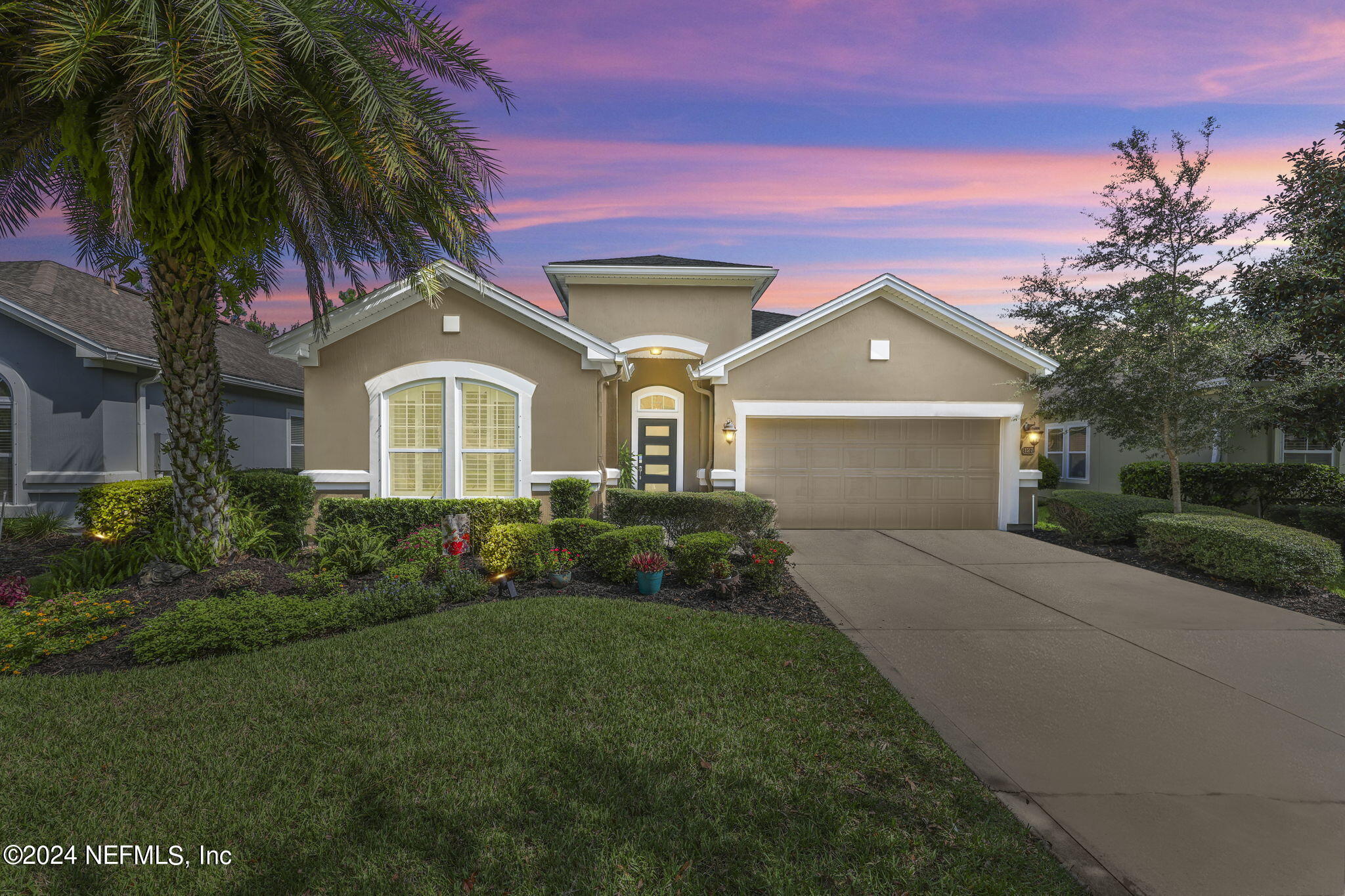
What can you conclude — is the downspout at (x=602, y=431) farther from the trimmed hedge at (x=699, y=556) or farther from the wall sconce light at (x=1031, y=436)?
the wall sconce light at (x=1031, y=436)

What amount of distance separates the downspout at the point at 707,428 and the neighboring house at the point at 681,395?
0.13 meters

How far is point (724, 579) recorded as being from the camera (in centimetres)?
731

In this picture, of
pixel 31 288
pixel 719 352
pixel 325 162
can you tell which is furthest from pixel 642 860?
pixel 31 288

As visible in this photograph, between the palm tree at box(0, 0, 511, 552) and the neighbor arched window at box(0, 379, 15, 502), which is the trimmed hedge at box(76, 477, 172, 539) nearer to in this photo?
the palm tree at box(0, 0, 511, 552)

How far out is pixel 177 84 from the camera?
19.5ft

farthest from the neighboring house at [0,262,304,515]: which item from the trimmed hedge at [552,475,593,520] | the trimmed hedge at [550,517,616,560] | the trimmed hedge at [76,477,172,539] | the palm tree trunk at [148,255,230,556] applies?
the trimmed hedge at [550,517,616,560]

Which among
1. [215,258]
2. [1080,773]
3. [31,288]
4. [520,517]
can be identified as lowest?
[1080,773]

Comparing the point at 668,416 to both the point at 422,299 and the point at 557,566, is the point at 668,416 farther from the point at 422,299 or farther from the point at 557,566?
the point at 557,566

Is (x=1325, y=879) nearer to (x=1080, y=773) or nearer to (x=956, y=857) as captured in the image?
(x=1080, y=773)

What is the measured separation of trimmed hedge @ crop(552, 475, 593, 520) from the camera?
9508mm

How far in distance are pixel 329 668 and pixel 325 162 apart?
6431 mm

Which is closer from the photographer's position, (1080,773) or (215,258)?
(1080,773)

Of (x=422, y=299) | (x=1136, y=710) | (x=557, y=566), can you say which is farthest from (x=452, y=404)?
(x=1136, y=710)

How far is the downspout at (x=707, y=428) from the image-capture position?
1270cm
